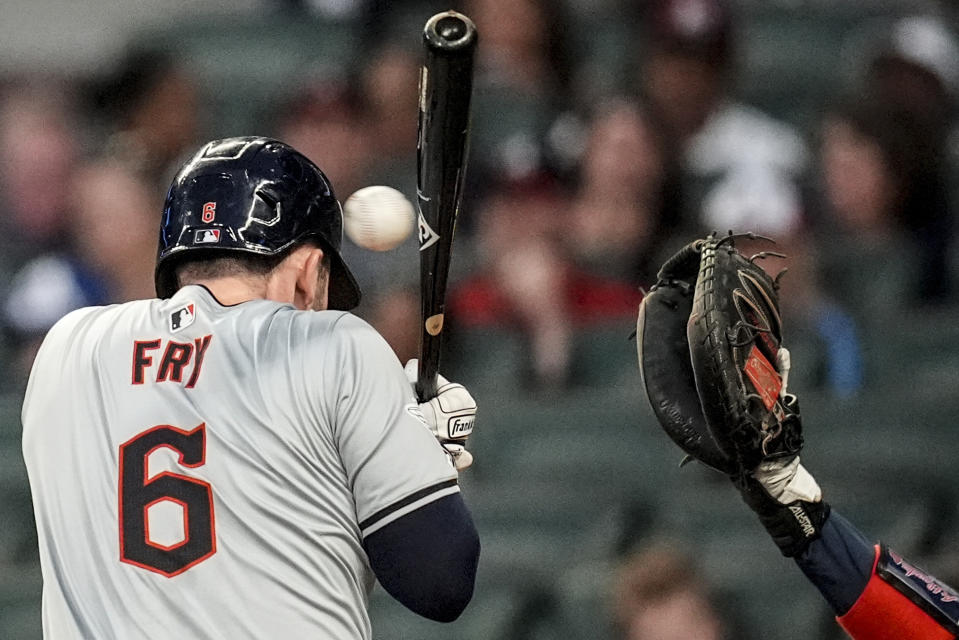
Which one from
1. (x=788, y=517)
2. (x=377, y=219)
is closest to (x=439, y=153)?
(x=377, y=219)

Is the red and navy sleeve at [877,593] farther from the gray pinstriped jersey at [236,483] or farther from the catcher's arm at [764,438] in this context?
the gray pinstriped jersey at [236,483]

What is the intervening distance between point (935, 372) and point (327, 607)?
9.84 ft

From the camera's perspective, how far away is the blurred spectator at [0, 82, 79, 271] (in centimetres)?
469

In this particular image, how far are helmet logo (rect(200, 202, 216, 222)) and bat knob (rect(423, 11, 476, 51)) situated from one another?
42cm

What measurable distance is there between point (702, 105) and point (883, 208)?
763 millimetres

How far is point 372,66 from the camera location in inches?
189

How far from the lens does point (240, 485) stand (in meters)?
1.62

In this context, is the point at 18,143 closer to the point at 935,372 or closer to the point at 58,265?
the point at 58,265

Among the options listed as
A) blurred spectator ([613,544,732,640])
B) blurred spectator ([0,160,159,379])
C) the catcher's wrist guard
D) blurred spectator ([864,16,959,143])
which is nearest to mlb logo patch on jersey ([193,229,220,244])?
the catcher's wrist guard

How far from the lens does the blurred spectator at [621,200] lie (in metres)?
4.28

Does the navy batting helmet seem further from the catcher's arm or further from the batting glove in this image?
the catcher's arm

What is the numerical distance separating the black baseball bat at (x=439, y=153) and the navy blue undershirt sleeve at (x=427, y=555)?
0.40 meters

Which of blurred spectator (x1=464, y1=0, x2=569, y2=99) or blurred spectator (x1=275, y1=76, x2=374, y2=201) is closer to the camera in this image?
blurred spectator (x1=275, y1=76, x2=374, y2=201)

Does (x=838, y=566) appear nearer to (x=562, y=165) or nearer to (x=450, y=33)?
(x=450, y=33)
